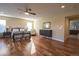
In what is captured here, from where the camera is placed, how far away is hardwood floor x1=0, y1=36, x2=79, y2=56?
2.73 meters

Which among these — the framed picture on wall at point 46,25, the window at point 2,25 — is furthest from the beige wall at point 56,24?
the window at point 2,25

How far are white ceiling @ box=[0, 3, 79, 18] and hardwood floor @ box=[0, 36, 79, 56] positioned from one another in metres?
0.68

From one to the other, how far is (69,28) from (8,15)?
65.2 inches

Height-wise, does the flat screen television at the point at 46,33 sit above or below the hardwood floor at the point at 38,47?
above

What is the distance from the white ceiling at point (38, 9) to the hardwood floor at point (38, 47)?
68 cm

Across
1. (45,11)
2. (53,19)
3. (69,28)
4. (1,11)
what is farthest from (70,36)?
(1,11)

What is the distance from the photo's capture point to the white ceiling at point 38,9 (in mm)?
2600

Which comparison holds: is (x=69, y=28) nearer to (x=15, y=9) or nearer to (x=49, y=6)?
(x=49, y=6)

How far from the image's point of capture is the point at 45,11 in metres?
2.80

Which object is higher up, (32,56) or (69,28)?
(69,28)

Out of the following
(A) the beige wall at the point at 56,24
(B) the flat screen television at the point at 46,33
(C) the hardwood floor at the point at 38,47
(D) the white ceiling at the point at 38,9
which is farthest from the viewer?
(B) the flat screen television at the point at 46,33

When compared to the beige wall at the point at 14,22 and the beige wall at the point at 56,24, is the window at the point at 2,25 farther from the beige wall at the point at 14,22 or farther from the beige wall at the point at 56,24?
the beige wall at the point at 56,24

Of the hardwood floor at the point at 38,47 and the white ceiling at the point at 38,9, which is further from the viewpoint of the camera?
the hardwood floor at the point at 38,47

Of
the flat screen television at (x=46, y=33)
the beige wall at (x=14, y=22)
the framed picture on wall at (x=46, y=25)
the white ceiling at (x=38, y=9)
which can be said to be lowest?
the flat screen television at (x=46, y=33)
